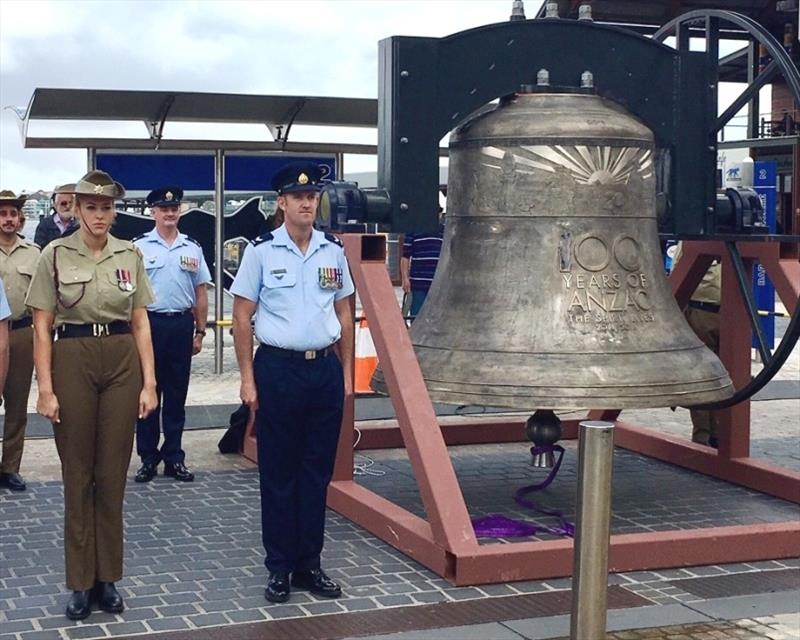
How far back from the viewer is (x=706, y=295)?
28.4ft

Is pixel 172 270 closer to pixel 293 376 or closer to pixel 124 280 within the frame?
pixel 124 280

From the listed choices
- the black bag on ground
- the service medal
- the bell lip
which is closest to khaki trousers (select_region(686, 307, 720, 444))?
the bell lip

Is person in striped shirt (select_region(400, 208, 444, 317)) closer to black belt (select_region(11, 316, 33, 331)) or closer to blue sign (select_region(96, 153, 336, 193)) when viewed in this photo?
blue sign (select_region(96, 153, 336, 193))

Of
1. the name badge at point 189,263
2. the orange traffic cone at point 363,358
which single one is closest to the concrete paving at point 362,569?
the name badge at point 189,263

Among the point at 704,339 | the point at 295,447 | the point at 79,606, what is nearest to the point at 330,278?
the point at 295,447

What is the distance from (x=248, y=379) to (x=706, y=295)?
4.12 m

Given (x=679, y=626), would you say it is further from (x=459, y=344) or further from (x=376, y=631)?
(x=459, y=344)

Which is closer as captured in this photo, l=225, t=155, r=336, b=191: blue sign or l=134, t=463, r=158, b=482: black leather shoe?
l=134, t=463, r=158, b=482: black leather shoe

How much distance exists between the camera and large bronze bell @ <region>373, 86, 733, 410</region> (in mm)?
6070

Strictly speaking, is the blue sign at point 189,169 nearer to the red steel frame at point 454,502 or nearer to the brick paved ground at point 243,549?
the brick paved ground at point 243,549

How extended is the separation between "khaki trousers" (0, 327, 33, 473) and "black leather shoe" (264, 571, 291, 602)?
9.05 ft

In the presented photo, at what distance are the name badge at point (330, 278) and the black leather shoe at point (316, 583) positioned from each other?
1.19 metres

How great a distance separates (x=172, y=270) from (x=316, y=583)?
9.42ft

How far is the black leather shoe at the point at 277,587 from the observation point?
5.41 meters
